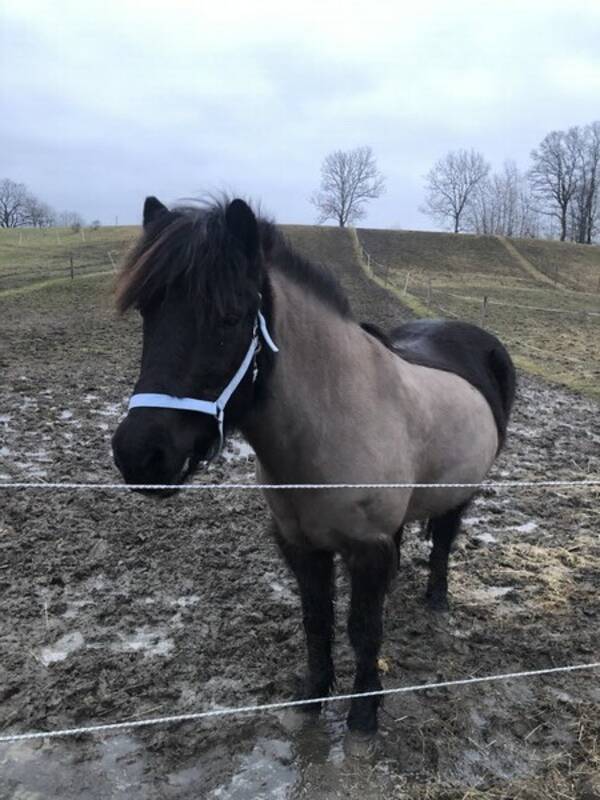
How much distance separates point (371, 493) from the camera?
102 inches

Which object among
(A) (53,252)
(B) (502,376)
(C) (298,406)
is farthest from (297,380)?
(A) (53,252)

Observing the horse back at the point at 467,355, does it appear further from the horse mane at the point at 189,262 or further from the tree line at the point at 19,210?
the tree line at the point at 19,210

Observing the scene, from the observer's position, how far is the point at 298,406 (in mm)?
2447

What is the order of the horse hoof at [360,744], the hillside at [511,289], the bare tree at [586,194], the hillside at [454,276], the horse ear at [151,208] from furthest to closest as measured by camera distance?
the bare tree at [586,194]
the hillside at [454,276]
the hillside at [511,289]
the horse hoof at [360,744]
the horse ear at [151,208]

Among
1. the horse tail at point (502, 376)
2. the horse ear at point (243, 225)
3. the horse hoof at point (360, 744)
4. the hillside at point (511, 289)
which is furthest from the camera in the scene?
the hillside at point (511, 289)

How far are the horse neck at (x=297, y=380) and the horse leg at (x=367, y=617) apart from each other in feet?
1.73

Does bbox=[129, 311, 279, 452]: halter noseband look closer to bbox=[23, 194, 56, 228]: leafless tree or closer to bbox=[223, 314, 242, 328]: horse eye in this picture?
bbox=[223, 314, 242, 328]: horse eye

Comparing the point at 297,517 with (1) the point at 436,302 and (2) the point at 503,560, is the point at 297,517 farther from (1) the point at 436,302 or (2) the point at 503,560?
(1) the point at 436,302

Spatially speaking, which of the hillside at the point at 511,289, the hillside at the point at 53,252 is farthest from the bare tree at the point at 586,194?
the hillside at the point at 53,252

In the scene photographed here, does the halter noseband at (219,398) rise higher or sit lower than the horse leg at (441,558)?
higher

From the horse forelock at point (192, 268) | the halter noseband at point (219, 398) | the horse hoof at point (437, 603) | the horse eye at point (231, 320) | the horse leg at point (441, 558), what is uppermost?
the horse forelock at point (192, 268)

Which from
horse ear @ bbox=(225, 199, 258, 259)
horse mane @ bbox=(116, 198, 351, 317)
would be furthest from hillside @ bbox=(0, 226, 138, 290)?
horse ear @ bbox=(225, 199, 258, 259)

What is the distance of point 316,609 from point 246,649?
0.72 m

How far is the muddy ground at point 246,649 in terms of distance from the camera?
2670 millimetres
